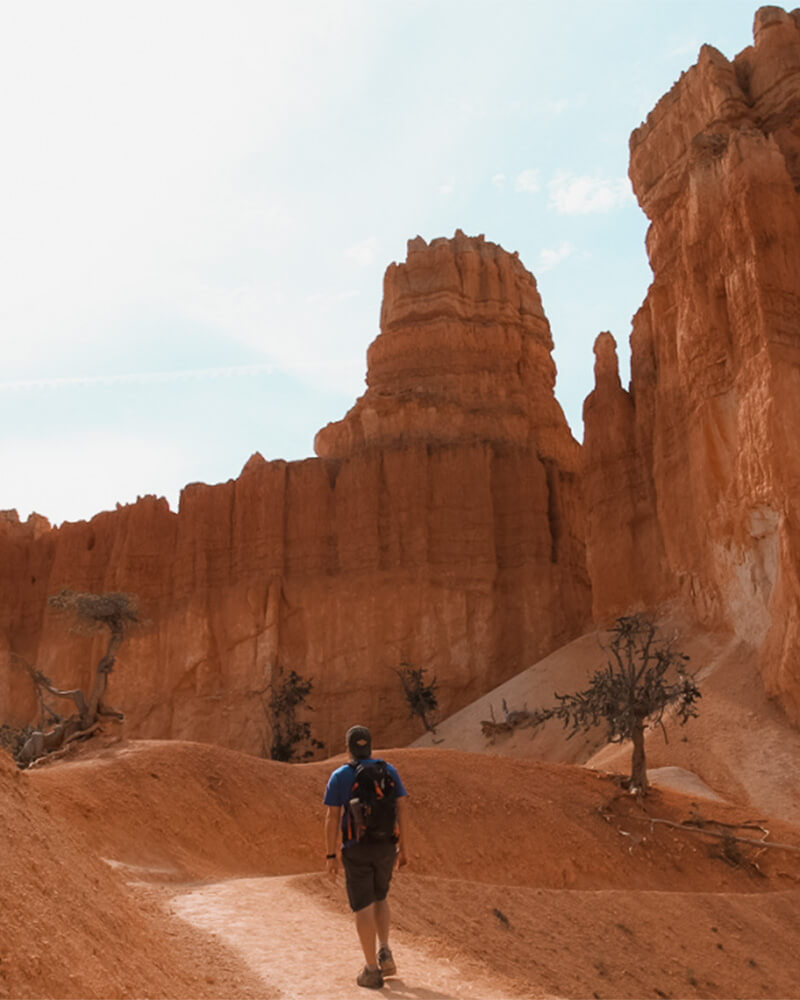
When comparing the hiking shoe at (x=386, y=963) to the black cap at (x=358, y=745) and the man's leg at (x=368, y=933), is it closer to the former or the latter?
the man's leg at (x=368, y=933)

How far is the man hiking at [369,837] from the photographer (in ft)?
19.4

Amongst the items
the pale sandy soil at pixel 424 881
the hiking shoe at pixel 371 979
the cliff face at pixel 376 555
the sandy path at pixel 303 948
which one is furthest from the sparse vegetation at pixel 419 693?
the hiking shoe at pixel 371 979

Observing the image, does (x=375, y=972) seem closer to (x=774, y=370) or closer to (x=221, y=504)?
(x=774, y=370)

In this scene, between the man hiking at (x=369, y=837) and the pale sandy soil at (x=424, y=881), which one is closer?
the pale sandy soil at (x=424, y=881)

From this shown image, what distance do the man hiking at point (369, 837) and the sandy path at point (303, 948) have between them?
280mm

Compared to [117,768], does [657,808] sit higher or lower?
lower

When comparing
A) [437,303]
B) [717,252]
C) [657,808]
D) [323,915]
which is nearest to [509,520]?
[437,303]

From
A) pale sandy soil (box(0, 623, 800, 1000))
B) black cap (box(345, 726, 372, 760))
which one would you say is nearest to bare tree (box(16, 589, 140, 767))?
pale sandy soil (box(0, 623, 800, 1000))

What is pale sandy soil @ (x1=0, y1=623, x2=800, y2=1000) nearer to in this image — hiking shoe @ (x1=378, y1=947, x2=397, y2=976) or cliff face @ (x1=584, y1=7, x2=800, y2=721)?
hiking shoe @ (x1=378, y1=947, x2=397, y2=976)

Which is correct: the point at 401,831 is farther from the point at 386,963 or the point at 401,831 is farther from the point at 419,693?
the point at 419,693

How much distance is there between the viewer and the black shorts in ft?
19.6

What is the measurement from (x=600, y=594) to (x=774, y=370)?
34.5ft

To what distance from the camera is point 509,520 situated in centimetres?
3969

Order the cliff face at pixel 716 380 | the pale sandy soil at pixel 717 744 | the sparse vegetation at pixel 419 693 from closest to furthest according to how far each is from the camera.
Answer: the pale sandy soil at pixel 717 744 → the cliff face at pixel 716 380 → the sparse vegetation at pixel 419 693
